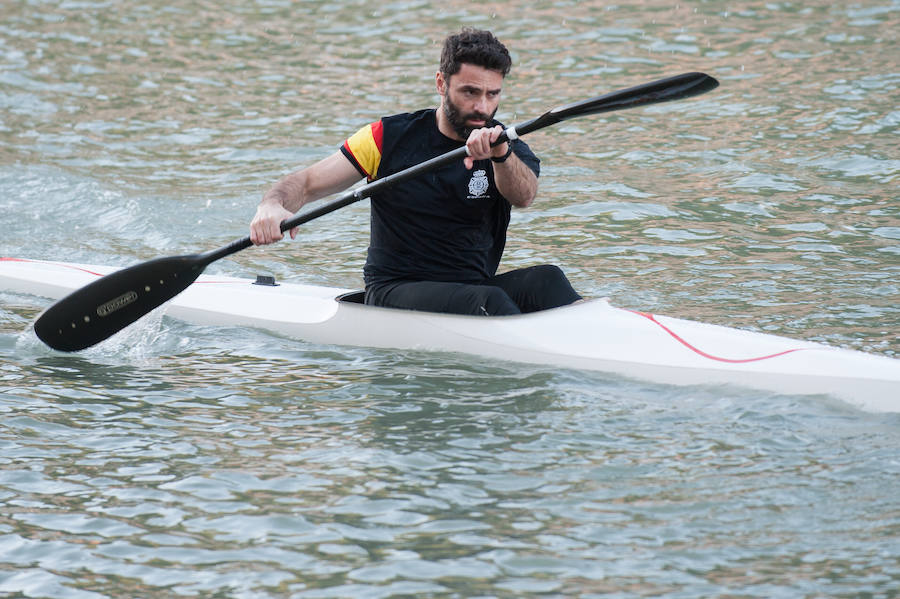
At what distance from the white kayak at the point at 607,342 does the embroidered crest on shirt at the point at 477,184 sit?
1.58ft

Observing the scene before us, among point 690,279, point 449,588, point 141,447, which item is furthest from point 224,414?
point 690,279

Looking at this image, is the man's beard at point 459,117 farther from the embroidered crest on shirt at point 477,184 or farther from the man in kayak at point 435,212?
the embroidered crest on shirt at point 477,184

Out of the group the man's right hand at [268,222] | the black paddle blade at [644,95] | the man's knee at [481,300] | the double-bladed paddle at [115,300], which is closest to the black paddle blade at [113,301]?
the double-bladed paddle at [115,300]

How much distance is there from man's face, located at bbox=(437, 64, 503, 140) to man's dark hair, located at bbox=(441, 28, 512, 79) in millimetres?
20

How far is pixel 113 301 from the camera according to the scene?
5.31 meters

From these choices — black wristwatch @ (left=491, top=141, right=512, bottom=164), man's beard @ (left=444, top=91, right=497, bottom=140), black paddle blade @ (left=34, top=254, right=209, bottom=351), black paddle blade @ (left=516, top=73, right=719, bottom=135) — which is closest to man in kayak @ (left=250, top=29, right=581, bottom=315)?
man's beard @ (left=444, top=91, right=497, bottom=140)

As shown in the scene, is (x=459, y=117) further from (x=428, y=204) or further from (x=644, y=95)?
(x=644, y=95)

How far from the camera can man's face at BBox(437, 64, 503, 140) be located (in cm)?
449

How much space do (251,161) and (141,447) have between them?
537cm

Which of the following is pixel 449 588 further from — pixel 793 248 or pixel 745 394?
pixel 793 248

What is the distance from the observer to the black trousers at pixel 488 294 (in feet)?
15.5

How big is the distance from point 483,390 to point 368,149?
3.53ft

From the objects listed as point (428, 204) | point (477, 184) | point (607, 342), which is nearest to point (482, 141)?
point (477, 184)

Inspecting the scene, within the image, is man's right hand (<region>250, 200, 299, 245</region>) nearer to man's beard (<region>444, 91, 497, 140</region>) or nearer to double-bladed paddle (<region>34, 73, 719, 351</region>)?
double-bladed paddle (<region>34, 73, 719, 351</region>)
